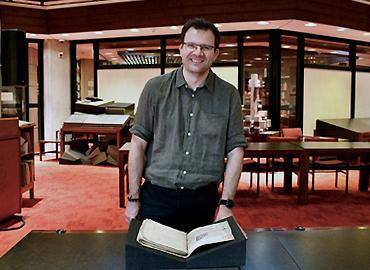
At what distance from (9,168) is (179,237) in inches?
142

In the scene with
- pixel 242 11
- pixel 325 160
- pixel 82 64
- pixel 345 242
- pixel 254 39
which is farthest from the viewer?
pixel 82 64

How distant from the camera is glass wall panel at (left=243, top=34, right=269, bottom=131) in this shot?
28.2 feet

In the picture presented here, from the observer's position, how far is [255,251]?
5.17ft

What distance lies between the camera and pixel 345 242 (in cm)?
168

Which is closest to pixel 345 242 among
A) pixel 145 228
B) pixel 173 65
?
pixel 145 228

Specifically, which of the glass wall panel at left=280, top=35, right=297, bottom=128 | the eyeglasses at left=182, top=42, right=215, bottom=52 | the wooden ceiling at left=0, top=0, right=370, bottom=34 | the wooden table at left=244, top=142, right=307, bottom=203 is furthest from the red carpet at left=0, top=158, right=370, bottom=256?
the wooden ceiling at left=0, top=0, right=370, bottom=34

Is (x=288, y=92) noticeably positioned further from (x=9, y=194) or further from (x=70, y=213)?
(x=9, y=194)

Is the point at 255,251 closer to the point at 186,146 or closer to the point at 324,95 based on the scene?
the point at 186,146

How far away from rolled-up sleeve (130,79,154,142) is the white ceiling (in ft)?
20.5

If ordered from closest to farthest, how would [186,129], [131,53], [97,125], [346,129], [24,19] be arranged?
1. [186,129]
2. [346,129]
3. [97,125]
4. [24,19]
5. [131,53]

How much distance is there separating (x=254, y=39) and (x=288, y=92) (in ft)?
4.28

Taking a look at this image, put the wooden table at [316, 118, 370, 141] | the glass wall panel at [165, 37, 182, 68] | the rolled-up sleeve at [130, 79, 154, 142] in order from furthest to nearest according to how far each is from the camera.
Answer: the glass wall panel at [165, 37, 182, 68] → the wooden table at [316, 118, 370, 141] → the rolled-up sleeve at [130, 79, 154, 142]

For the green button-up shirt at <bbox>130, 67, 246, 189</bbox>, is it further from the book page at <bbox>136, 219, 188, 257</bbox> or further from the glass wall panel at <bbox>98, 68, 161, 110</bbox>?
the glass wall panel at <bbox>98, 68, 161, 110</bbox>

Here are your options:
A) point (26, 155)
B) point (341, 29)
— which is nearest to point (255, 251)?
point (26, 155)
